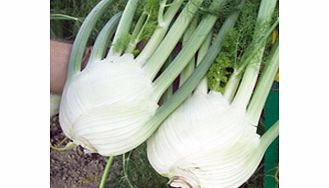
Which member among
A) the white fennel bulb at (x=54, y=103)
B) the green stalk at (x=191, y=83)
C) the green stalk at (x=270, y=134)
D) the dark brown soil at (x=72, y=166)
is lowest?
the dark brown soil at (x=72, y=166)

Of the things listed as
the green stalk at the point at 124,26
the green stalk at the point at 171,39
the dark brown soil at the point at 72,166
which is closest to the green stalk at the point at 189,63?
the green stalk at the point at 171,39

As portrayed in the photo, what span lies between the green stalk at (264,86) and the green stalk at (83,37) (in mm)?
328

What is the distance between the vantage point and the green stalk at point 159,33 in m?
1.09

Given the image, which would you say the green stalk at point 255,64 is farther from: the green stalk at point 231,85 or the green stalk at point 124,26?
the green stalk at point 124,26

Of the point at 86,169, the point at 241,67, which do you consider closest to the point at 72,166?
the point at 86,169

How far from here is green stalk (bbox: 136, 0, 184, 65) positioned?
109cm

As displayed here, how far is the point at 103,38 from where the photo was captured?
110cm

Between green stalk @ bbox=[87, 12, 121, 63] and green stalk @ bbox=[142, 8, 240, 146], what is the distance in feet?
0.52

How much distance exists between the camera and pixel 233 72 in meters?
1.08

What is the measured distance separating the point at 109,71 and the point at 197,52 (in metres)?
0.17

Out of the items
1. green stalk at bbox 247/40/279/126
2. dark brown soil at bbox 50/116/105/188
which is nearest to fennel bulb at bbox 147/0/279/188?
green stalk at bbox 247/40/279/126

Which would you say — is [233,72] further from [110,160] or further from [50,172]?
[50,172]

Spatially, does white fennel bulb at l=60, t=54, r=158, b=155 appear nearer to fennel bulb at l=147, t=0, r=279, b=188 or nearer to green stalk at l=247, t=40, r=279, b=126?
fennel bulb at l=147, t=0, r=279, b=188
